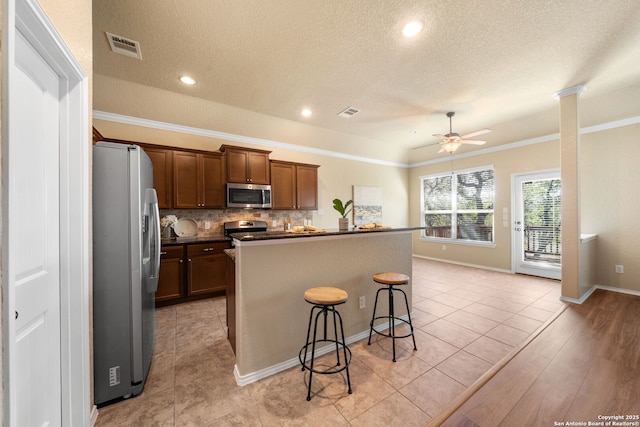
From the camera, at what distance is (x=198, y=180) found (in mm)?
3877

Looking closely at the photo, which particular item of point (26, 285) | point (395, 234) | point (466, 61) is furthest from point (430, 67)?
point (26, 285)

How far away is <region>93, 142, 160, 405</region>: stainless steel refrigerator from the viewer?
160 centimetres

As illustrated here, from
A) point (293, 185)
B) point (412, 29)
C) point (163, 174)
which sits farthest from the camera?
point (293, 185)

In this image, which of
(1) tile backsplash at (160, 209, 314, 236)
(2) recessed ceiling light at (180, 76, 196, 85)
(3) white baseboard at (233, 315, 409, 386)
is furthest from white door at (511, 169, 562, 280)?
(2) recessed ceiling light at (180, 76, 196, 85)

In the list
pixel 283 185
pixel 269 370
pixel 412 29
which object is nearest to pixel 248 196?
pixel 283 185

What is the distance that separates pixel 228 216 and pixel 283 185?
1220 millimetres

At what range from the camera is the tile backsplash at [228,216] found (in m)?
4.09

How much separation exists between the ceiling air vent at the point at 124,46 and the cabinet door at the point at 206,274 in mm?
2617

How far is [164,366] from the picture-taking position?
2.07 metres

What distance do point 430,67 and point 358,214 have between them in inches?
150

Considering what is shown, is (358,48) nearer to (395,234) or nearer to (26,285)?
(395,234)

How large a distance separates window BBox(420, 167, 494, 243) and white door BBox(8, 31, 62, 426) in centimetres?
576

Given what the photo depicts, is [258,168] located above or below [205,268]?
above

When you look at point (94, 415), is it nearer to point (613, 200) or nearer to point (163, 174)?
point (163, 174)
